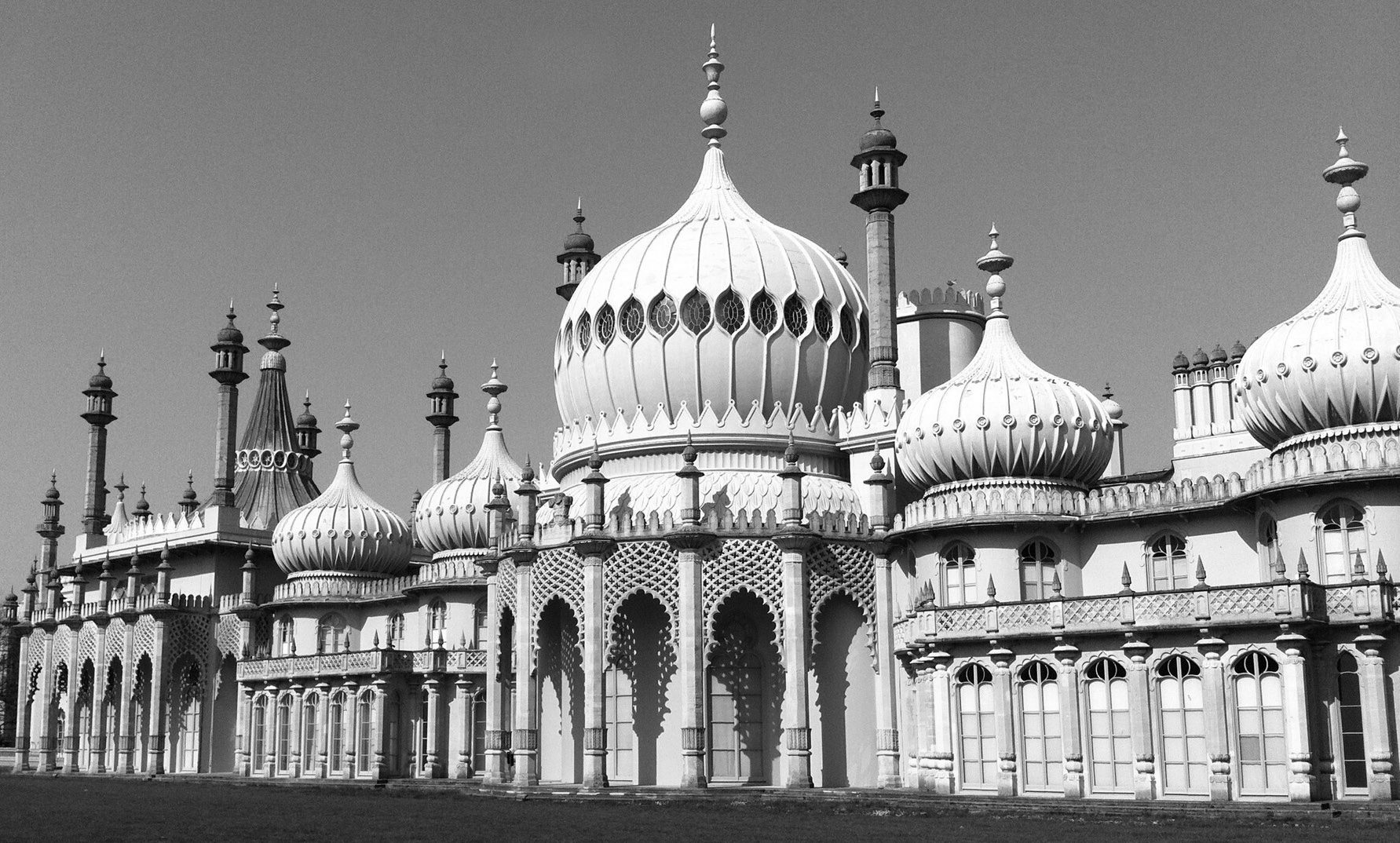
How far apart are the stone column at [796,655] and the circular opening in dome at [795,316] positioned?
277 inches

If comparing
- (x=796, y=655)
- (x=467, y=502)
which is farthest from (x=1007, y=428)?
(x=467, y=502)

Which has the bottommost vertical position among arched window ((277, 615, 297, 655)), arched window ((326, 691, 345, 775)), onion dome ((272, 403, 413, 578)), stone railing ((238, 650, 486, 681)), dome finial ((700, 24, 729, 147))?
arched window ((326, 691, 345, 775))

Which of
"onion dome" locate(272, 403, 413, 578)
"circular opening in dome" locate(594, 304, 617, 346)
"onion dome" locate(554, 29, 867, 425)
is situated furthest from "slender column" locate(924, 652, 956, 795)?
"onion dome" locate(272, 403, 413, 578)

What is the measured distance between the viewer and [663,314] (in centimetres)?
4244

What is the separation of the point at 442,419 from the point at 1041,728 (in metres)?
33.7

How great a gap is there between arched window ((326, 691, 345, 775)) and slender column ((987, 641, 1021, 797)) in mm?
24097

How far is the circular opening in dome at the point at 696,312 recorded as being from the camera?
1662 inches

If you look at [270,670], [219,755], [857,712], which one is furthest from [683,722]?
[219,755]

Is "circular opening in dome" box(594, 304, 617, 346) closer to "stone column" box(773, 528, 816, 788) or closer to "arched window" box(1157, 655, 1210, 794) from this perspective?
"stone column" box(773, 528, 816, 788)

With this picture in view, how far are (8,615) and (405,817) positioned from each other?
44.7 m

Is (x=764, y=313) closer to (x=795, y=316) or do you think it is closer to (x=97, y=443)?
(x=795, y=316)

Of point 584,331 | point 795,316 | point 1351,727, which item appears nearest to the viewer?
point 1351,727

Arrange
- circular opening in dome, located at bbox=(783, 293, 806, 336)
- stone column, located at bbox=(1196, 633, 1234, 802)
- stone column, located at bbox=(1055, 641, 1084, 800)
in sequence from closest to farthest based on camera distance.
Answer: stone column, located at bbox=(1196, 633, 1234, 802)
stone column, located at bbox=(1055, 641, 1084, 800)
circular opening in dome, located at bbox=(783, 293, 806, 336)

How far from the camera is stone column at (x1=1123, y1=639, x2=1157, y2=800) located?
30.2 m
